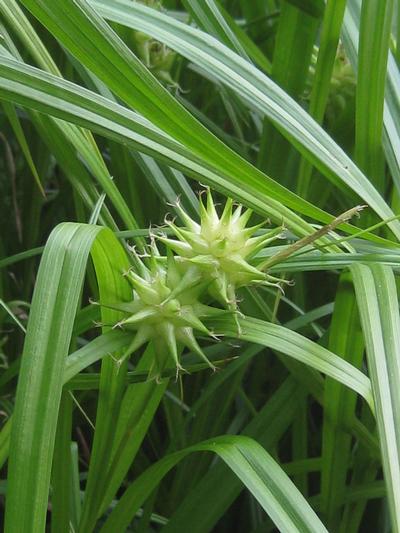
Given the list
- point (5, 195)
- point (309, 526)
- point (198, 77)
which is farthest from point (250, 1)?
point (309, 526)

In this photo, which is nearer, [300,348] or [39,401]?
[39,401]

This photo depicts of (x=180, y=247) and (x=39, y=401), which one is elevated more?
(x=180, y=247)

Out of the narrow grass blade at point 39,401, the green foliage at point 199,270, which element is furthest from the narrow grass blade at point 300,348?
the narrow grass blade at point 39,401

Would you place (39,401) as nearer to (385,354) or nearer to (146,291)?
(146,291)

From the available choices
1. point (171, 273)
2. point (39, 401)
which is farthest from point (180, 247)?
point (39, 401)

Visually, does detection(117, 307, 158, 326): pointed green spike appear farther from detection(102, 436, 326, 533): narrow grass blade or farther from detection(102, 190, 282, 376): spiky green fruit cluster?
detection(102, 436, 326, 533): narrow grass blade

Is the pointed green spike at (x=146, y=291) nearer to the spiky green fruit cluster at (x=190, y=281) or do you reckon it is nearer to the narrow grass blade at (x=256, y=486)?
the spiky green fruit cluster at (x=190, y=281)

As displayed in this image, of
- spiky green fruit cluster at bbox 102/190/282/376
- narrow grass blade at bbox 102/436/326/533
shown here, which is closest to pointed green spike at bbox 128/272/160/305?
spiky green fruit cluster at bbox 102/190/282/376

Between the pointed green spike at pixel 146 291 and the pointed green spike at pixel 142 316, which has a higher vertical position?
the pointed green spike at pixel 146 291
